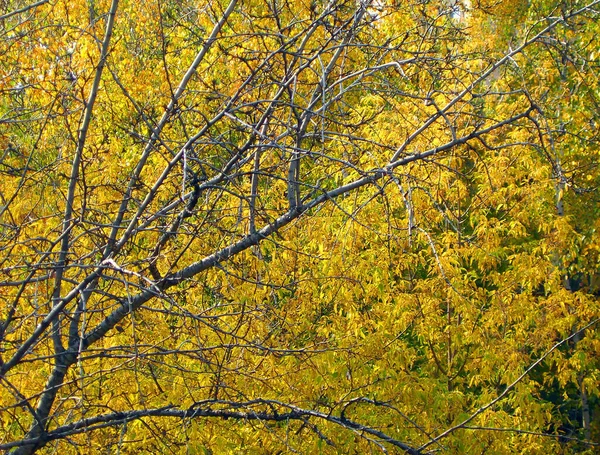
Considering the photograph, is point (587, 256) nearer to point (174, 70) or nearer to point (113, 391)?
point (174, 70)

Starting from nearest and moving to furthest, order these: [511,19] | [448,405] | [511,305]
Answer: [448,405]
[511,305]
[511,19]

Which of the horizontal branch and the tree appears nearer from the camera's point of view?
the horizontal branch

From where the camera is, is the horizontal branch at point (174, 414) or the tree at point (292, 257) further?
the tree at point (292, 257)

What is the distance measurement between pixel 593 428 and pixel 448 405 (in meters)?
5.52

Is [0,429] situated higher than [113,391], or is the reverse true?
[113,391]

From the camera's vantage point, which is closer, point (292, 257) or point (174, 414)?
point (174, 414)

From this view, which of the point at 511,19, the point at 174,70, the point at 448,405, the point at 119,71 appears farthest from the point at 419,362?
the point at 511,19

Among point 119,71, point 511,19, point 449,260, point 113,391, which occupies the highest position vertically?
point 511,19

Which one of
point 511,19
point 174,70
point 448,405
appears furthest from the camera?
point 511,19

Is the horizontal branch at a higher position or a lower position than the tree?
lower

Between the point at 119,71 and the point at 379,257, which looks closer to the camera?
the point at 379,257

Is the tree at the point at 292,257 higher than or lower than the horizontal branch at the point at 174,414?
higher

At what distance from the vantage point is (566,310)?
817 centimetres

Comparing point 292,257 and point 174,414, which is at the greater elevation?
point 292,257
